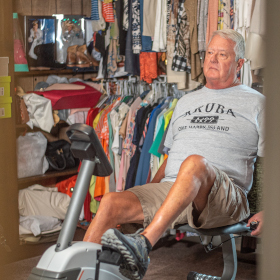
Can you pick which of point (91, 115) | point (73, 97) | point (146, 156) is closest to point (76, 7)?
point (73, 97)

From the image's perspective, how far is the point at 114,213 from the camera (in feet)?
6.15

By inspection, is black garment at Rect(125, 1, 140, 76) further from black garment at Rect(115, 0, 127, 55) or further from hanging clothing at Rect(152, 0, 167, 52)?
hanging clothing at Rect(152, 0, 167, 52)

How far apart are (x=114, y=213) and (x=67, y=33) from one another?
233cm

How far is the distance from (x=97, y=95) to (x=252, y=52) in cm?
148

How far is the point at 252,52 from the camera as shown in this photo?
2.57 m

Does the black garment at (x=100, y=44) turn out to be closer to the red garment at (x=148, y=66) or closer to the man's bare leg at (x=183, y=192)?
the red garment at (x=148, y=66)

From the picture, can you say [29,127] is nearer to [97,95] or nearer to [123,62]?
[97,95]

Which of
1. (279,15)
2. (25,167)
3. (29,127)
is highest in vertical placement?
(279,15)

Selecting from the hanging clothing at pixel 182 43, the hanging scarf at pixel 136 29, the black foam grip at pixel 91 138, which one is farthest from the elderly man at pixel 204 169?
the hanging scarf at pixel 136 29

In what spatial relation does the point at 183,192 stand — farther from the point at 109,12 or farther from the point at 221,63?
the point at 109,12

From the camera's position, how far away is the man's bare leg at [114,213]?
181 cm

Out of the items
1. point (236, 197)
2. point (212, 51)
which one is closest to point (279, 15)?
point (236, 197)

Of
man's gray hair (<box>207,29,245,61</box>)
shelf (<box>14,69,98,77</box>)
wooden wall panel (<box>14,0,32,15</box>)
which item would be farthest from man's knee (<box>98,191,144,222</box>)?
wooden wall panel (<box>14,0,32,15</box>)

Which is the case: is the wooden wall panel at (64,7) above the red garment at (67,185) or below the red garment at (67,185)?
above
